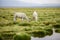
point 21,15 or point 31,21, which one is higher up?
point 21,15

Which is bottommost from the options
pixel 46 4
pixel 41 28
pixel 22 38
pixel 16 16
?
pixel 22 38

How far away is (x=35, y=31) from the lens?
2000 millimetres

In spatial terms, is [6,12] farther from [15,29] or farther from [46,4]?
[46,4]

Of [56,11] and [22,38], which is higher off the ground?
[56,11]

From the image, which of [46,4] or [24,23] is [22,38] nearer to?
[24,23]

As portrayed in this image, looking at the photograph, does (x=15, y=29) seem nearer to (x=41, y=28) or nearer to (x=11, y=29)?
(x=11, y=29)

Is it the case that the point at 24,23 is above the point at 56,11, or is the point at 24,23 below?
below

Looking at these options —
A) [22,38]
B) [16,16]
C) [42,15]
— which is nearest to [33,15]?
[42,15]

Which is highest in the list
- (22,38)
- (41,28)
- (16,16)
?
(16,16)

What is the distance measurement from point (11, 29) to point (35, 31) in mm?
389

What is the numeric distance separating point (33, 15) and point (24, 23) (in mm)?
206

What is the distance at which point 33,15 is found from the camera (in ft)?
6.78

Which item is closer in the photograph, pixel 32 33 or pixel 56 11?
pixel 32 33

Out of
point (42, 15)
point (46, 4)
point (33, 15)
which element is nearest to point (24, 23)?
point (33, 15)
